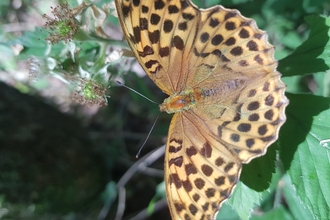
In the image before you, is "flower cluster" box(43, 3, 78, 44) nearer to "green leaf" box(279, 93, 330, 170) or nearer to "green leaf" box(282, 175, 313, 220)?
"green leaf" box(279, 93, 330, 170)

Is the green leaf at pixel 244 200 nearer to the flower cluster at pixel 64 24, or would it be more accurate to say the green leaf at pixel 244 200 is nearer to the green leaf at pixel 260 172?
the green leaf at pixel 260 172

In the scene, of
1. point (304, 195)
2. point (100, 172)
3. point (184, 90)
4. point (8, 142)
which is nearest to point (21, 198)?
point (8, 142)

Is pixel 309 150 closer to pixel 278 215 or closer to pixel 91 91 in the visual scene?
pixel 278 215

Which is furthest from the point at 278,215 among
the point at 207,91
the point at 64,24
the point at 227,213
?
the point at 64,24

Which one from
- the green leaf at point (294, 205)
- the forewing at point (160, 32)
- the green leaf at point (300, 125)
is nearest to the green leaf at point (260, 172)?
the green leaf at point (300, 125)

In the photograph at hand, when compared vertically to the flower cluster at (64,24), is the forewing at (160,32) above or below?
below

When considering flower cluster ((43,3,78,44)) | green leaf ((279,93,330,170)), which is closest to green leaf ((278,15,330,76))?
green leaf ((279,93,330,170))
